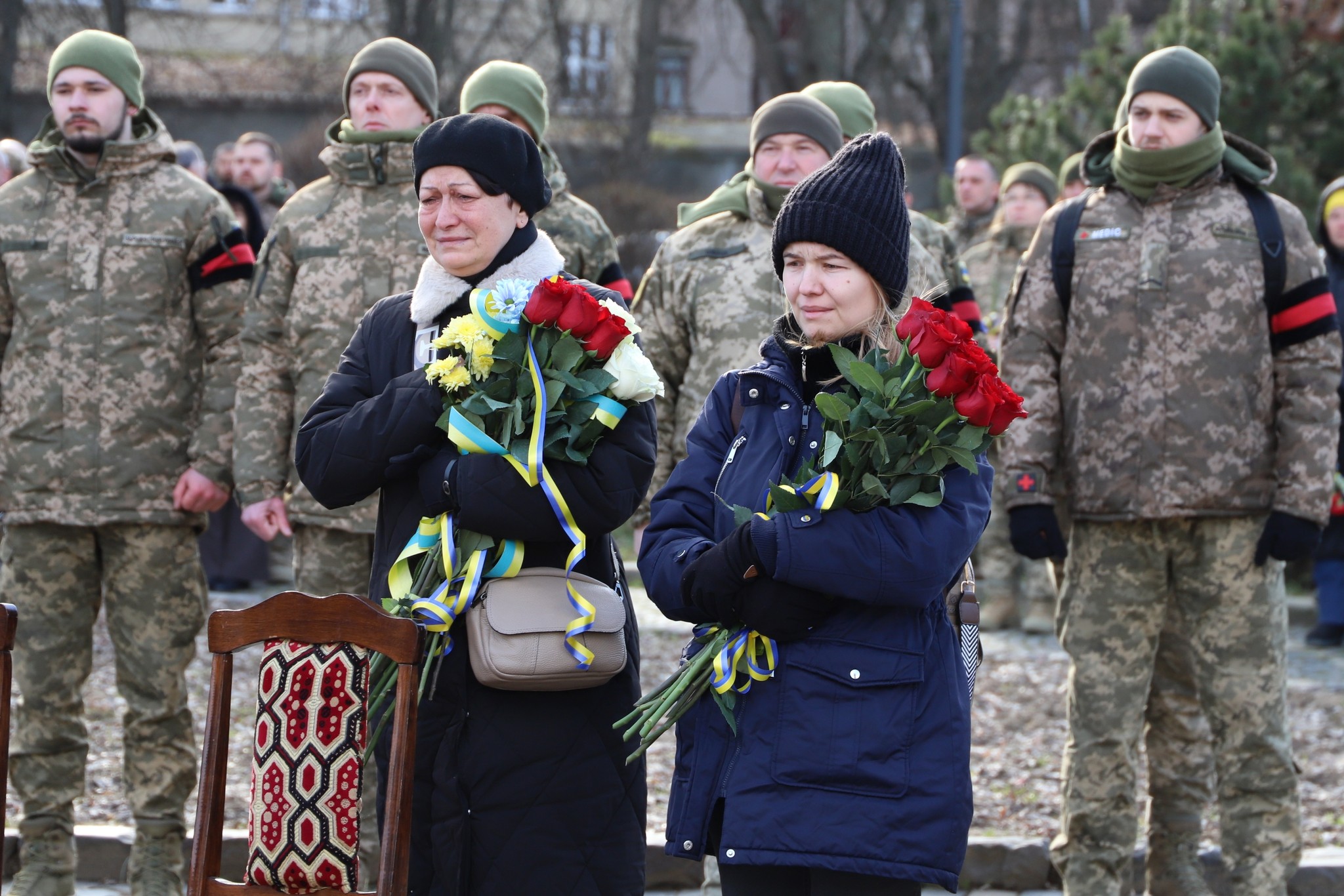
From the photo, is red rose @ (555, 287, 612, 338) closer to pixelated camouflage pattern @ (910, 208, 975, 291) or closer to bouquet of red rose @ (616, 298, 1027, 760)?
bouquet of red rose @ (616, 298, 1027, 760)

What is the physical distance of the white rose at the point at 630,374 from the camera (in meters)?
3.43

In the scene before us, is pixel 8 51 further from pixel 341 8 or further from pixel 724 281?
pixel 724 281

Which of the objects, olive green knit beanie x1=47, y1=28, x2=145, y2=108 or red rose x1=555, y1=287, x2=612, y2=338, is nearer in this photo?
red rose x1=555, y1=287, x2=612, y2=338

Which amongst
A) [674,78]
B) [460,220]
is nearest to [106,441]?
[460,220]

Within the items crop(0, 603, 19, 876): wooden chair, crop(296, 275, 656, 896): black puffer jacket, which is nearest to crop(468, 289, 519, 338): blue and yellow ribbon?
crop(296, 275, 656, 896): black puffer jacket

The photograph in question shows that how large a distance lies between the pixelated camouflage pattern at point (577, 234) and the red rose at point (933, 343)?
232 cm

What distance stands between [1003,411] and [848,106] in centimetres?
276

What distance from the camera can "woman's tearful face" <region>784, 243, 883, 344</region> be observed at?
10.7 ft

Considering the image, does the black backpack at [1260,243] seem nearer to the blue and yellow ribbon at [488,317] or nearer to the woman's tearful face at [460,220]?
the woman's tearful face at [460,220]

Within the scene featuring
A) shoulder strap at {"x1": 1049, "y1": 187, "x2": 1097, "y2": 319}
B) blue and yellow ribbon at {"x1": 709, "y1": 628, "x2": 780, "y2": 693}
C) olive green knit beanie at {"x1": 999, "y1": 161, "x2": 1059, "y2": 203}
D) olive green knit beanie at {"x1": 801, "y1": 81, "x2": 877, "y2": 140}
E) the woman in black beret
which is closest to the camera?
blue and yellow ribbon at {"x1": 709, "y1": 628, "x2": 780, "y2": 693}

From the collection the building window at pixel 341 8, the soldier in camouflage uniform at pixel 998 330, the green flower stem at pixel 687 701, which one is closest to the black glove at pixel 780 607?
the green flower stem at pixel 687 701

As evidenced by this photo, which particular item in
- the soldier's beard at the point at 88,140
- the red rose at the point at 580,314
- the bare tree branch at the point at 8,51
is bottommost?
the red rose at the point at 580,314

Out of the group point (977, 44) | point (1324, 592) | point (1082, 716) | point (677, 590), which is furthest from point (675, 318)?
point (977, 44)

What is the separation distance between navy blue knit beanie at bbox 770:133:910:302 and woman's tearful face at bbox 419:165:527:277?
692 millimetres
